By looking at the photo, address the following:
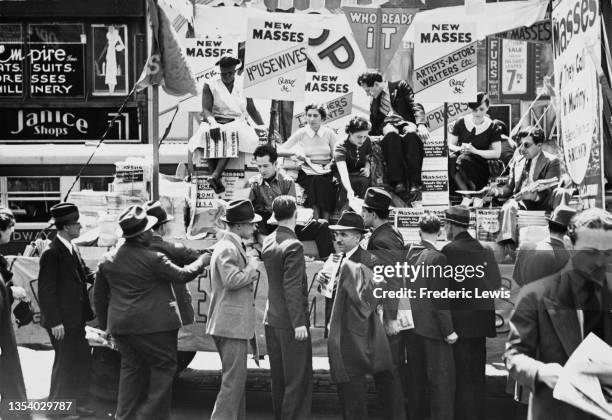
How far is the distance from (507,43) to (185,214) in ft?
36.8

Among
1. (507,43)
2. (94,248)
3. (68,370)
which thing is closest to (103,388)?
(68,370)

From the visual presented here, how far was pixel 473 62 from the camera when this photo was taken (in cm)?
1133

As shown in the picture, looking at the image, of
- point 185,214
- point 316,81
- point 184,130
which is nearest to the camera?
point 185,214

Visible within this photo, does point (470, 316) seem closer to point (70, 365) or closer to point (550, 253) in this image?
point (550, 253)

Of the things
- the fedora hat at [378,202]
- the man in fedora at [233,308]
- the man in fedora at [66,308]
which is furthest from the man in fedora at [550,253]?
the man in fedora at [66,308]

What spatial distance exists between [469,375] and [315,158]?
363cm

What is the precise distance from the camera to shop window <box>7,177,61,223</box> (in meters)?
19.0

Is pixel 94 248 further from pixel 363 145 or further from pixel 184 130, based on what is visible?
pixel 184 130

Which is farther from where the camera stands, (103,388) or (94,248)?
(94,248)

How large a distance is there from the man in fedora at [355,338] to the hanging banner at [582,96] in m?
1.88

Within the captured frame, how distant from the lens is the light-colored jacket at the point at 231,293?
798cm

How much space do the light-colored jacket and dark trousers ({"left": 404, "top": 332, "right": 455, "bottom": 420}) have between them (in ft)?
4.36

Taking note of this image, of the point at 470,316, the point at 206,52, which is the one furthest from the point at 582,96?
the point at 206,52

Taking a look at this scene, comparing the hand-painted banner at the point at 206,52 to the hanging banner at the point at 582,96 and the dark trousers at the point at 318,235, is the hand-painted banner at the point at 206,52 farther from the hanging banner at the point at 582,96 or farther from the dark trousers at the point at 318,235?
the hanging banner at the point at 582,96
